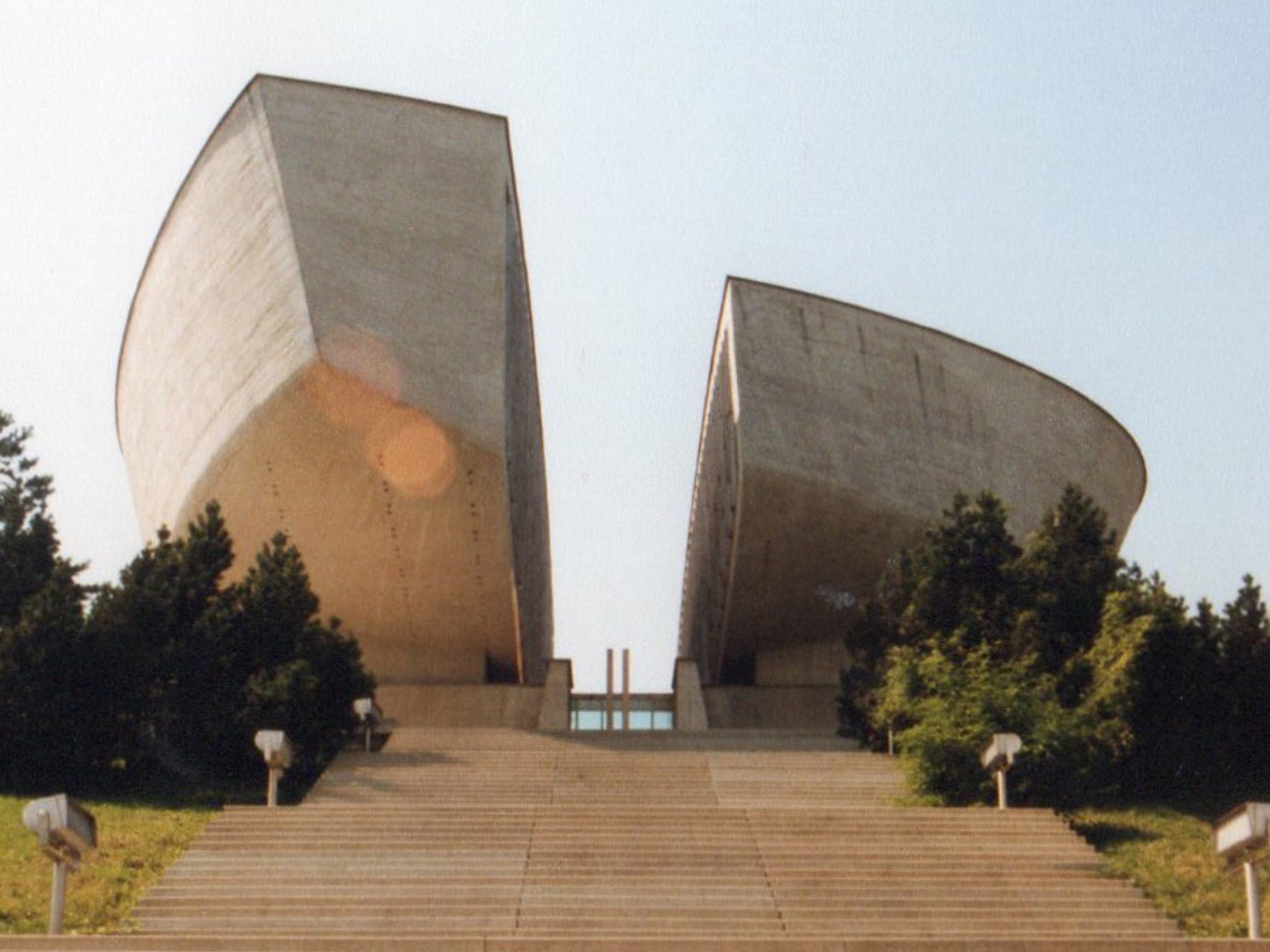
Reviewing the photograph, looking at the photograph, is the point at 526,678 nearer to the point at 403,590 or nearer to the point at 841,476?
the point at 403,590

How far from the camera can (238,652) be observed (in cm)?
1612

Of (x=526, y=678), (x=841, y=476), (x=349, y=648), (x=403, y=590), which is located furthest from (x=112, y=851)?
(x=526, y=678)

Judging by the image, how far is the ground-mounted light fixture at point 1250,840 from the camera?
8.85 m

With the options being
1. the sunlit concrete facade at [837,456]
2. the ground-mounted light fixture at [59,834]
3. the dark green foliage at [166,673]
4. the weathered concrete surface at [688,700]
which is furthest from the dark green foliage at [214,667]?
the weathered concrete surface at [688,700]

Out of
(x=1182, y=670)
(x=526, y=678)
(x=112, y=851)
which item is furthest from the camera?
(x=526, y=678)

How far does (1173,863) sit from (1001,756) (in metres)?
1.38

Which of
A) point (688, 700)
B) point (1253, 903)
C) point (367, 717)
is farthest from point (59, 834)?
point (688, 700)

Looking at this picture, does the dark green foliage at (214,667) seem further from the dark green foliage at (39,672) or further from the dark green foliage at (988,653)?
the dark green foliage at (988,653)

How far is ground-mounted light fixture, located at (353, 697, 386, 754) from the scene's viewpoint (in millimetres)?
16234

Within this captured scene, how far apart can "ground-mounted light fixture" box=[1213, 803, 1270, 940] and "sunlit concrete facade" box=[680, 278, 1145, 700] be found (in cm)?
1296

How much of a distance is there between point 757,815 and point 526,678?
14.5m

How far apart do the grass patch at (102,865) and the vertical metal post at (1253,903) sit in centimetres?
634

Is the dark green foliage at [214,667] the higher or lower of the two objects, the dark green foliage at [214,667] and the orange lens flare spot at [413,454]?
the lower

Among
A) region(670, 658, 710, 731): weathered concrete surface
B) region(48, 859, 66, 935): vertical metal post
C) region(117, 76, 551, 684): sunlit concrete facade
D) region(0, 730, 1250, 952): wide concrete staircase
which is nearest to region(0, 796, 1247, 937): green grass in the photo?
region(0, 730, 1250, 952): wide concrete staircase
